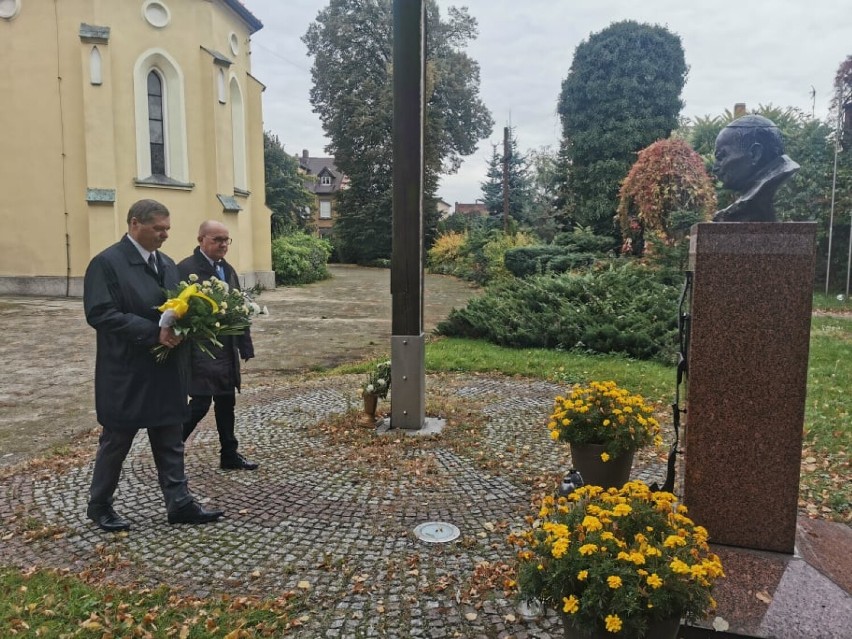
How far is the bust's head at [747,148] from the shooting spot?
11.2ft

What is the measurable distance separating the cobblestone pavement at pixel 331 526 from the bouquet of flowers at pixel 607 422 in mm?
623

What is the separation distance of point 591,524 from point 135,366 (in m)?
2.83

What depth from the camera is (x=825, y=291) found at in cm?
1897

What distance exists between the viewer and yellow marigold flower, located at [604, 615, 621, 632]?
2.13 m

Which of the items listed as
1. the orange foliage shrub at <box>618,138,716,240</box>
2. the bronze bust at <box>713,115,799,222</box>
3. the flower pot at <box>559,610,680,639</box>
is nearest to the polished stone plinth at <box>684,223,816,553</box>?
the bronze bust at <box>713,115,799,222</box>

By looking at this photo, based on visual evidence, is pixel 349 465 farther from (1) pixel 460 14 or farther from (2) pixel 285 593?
(1) pixel 460 14

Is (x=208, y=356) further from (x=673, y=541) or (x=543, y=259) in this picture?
(x=543, y=259)

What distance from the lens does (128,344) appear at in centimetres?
370

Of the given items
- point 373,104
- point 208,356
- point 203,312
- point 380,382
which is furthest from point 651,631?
point 373,104

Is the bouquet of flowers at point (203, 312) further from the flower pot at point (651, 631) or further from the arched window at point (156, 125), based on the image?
the arched window at point (156, 125)

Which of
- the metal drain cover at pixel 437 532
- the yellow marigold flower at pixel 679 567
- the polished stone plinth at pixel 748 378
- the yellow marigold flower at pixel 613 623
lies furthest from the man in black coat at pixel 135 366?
the polished stone plinth at pixel 748 378

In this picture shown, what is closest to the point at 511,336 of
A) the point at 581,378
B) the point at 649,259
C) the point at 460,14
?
the point at 581,378

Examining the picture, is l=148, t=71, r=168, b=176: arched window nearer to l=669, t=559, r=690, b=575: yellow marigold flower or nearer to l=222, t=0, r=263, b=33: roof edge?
l=222, t=0, r=263, b=33: roof edge

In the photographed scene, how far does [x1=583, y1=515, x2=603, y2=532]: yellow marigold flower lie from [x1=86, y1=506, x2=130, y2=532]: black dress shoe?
3.03m
